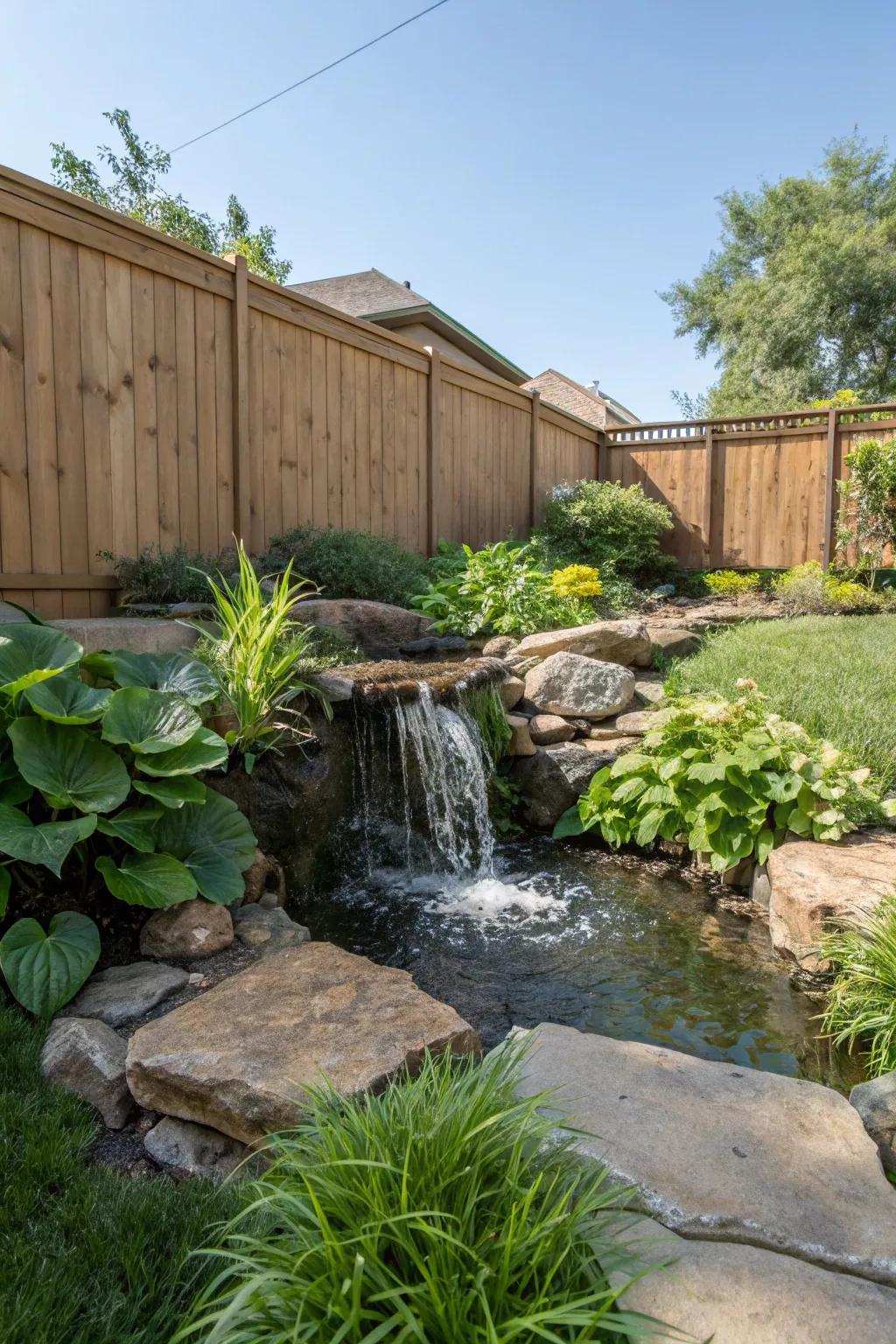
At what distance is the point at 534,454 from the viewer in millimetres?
8750

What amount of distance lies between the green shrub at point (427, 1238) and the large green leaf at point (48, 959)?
92 cm

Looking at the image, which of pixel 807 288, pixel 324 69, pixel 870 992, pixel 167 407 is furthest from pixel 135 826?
pixel 807 288

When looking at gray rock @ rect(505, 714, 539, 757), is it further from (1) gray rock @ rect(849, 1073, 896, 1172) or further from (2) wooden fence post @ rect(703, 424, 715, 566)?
(2) wooden fence post @ rect(703, 424, 715, 566)

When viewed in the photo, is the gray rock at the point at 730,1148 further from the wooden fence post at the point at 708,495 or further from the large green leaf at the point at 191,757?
the wooden fence post at the point at 708,495

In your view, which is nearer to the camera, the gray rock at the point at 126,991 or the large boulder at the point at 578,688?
the gray rock at the point at 126,991

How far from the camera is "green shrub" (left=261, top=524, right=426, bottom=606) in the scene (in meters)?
4.92

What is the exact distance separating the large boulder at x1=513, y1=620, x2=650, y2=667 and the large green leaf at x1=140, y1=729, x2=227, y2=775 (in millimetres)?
2832

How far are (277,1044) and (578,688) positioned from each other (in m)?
3.30

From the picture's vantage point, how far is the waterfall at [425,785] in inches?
149

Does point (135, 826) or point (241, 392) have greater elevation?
point (241, 392)

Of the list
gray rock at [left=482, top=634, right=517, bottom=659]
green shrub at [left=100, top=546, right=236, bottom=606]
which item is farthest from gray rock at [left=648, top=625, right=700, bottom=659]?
green shrub at [left=100, top=546, right=236, bottom=606]

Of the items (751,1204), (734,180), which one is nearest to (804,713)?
(751,1204)

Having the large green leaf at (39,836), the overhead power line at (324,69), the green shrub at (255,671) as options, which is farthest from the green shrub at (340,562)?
the overhead power line at (324,69)

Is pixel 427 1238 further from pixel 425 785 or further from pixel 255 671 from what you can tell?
pixel 425 785
